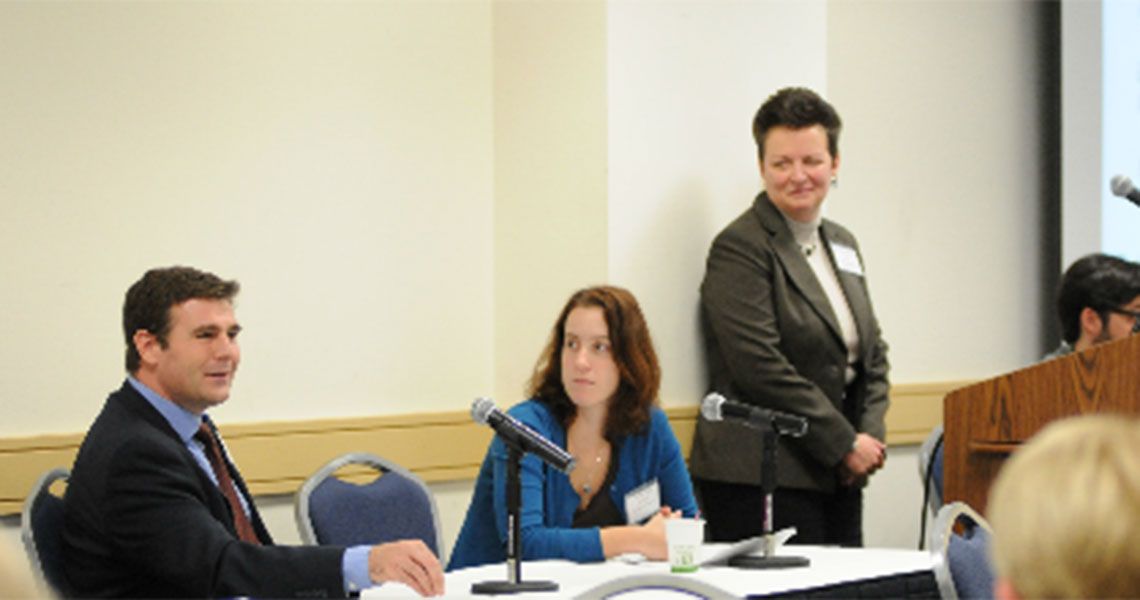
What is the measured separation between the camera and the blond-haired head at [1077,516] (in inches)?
42.1

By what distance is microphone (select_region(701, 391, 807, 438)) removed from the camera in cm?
335

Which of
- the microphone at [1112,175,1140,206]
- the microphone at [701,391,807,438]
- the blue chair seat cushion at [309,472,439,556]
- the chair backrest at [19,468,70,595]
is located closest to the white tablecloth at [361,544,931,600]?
the microphone at [701,391,807,438]

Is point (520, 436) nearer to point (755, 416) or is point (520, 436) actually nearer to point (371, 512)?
point (755, 416)

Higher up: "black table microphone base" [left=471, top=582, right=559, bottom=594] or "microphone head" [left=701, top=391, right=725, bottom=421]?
"microphone head" [left=701, top=391, right=725, bottom=421]

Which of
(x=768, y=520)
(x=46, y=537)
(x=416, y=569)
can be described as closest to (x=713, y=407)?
(x=768, y=520)

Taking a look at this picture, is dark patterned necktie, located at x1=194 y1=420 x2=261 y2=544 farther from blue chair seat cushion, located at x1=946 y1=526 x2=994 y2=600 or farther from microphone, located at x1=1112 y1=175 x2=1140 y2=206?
microphone, located at x1=1112 y1=175 x2=1140 y2=206

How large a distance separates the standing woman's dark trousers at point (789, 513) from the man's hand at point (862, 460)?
3.1 inches

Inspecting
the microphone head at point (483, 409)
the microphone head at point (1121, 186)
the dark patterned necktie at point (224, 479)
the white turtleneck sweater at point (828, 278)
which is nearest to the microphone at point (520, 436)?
the microphone head at point (483, 409)

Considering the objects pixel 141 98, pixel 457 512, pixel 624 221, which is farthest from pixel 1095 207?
pixel 141 98

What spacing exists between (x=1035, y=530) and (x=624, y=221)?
3637 mm

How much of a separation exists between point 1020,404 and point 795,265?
142 cm

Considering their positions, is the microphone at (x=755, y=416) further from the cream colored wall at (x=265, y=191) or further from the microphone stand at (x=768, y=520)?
the cream colored wall at (x=265, y=191)

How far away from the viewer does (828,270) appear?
15.8 feet

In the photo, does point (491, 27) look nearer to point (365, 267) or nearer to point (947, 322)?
point (365, 267)
